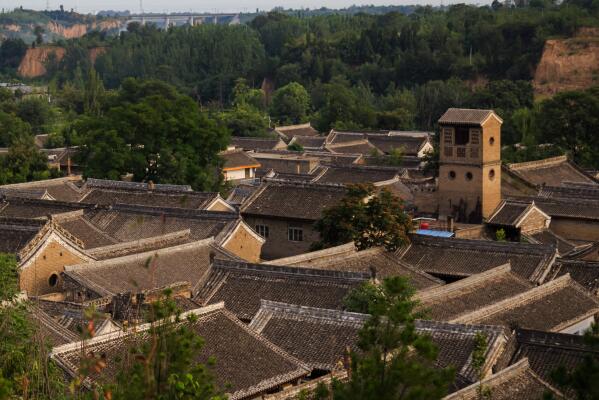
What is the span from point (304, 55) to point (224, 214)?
70.0 metres

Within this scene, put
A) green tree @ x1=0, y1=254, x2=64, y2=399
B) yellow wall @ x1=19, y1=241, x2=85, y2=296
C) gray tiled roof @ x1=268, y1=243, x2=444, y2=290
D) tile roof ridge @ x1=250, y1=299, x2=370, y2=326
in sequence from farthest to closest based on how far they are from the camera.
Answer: gray tiled roof @ x1=268, y1=243, x2=444, y2=290 → yellow wall @ x1=19, y1=241, x2=85, y2=296 → tile roof ridge @ x1=250, y1=299, x2=370, y2=326 → green tree @ x1=0, y1=254, x2=64, y2=399

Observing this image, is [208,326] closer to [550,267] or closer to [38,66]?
[550,267]

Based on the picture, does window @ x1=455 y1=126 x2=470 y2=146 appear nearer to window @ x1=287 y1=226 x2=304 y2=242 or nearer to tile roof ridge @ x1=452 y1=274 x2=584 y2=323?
window @ x1=287 y1=226 x2=304 y2=242

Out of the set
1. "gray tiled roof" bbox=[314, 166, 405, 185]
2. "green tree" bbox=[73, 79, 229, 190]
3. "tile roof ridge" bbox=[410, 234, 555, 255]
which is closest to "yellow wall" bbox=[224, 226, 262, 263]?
"tile roof ridge" bbox=[410, 234, 555, 255]

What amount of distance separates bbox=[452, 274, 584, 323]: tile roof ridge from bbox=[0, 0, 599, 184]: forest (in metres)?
18.8

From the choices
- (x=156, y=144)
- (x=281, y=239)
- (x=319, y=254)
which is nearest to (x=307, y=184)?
(x=281, y=239)

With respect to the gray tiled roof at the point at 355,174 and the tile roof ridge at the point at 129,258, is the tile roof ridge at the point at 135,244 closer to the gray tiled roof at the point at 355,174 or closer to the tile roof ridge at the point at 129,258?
the tile roof ridge at the point at 129,258

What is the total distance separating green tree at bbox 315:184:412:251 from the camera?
30.6m

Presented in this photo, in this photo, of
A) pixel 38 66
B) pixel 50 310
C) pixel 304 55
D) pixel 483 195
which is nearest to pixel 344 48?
pixel 304 55

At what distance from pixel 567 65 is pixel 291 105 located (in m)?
18.3

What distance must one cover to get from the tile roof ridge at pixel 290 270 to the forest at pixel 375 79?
16731 mm

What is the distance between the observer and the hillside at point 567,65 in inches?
3307

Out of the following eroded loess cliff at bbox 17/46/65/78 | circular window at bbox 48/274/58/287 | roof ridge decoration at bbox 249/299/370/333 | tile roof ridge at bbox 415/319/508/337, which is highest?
tile roof ridge at bbox 415/319/508/337

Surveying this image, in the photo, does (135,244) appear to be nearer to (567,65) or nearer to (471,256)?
(471,256)
